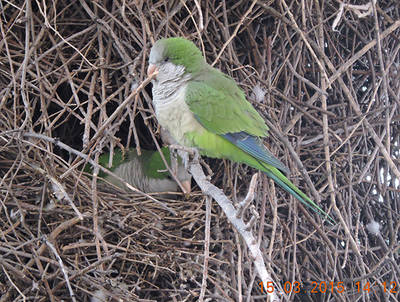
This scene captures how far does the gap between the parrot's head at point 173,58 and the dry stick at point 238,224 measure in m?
0.39

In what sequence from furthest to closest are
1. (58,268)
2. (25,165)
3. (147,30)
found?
1. (147,30)
2. (25,165)
3. (58,268)

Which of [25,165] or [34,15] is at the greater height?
[34,15]

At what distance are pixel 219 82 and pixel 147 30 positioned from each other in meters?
0.35

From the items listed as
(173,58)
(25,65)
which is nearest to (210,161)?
(173,58)

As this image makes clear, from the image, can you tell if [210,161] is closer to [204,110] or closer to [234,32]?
[204,110]

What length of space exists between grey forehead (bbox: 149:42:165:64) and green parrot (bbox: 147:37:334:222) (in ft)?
0.10

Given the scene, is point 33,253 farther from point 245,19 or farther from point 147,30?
point 245,19

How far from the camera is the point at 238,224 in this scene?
1.29 metres

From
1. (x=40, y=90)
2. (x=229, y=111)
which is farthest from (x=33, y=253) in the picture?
(x=229, y=111)

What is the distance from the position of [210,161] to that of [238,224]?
43.3 inches

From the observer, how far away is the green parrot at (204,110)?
6.44ft

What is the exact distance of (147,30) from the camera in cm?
197

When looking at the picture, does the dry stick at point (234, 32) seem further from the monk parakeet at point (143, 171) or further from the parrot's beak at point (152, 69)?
the monk parakeet at point (143, 171)
